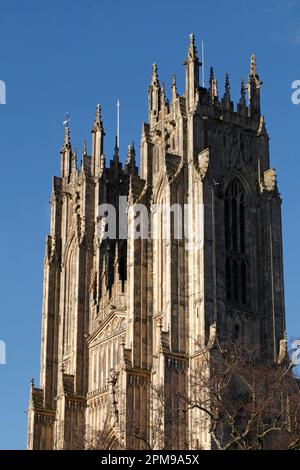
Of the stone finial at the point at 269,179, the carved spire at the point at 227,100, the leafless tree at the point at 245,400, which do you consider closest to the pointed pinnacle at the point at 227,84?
the carved spire at the point at 227,100

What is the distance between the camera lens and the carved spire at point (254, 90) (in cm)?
7794

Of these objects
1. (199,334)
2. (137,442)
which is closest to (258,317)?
(199,334)

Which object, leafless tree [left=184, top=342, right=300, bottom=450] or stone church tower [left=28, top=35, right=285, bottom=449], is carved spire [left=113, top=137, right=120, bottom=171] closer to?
stone church tower [left=28, top=35, right=285, bottom=449]

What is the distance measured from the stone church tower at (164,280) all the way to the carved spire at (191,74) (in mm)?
64

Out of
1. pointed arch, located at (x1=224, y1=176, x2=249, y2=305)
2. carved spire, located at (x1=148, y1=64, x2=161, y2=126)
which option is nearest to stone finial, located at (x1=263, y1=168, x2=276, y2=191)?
pointed arch, located at (x1=224, y1=176, x2=249, y2=305)

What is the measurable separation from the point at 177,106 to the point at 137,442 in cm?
2157

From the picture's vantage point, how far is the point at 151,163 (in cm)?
7706

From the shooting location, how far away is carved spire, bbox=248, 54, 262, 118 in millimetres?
77938

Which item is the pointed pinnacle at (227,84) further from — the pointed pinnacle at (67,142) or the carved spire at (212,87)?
the pointed pinnacle at (67,142)

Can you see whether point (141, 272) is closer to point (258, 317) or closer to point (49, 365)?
point (258, 317)

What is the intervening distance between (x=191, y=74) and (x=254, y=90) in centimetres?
591

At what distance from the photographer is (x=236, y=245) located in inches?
2889

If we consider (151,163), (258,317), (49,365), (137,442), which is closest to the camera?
(137,442)

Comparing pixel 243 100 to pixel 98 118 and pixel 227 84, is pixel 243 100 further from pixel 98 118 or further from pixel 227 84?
pixel 98 118
